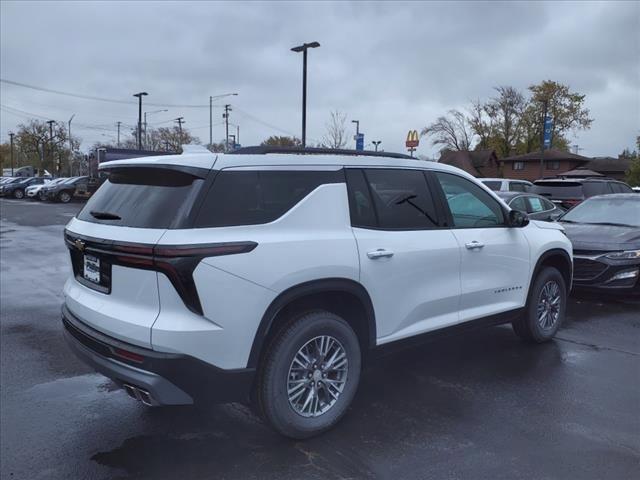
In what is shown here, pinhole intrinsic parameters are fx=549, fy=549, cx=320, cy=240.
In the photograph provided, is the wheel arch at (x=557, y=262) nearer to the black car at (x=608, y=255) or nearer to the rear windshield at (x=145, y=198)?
the black car at (x=608, y=255)

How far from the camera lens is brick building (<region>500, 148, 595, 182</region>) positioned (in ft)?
213

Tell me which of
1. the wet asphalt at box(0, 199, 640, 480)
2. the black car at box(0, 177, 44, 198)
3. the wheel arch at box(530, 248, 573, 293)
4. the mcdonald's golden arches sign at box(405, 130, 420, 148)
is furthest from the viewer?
the black car at box(0, 177, 44, 198)

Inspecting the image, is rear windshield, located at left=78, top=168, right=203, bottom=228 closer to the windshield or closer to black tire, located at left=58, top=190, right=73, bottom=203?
the windshield

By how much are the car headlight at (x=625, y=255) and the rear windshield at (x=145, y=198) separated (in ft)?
20.7

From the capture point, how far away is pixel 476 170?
6775 cm

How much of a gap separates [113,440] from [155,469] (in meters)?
0.52

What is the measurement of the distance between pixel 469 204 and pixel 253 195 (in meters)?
2.25

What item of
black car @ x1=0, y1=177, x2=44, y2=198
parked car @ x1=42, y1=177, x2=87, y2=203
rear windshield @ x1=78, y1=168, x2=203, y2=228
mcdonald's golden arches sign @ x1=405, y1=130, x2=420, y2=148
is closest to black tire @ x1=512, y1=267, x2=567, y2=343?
rear windshield @ x1=78, y1=168, x2=203, y2=228

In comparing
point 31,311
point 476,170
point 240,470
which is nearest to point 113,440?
point 240,470

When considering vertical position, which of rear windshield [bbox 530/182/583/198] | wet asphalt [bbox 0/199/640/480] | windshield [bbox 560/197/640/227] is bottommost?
wet asphalt [bbox 0/199/640/480]

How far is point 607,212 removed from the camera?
888 centimetres

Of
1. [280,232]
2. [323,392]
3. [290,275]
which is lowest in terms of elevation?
[323,392]

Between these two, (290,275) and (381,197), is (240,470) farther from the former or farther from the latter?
(381,197)

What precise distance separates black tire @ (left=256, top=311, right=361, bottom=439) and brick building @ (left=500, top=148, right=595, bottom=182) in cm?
6538
